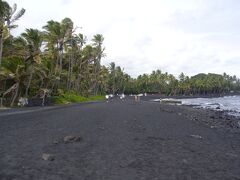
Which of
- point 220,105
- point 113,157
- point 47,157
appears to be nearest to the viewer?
point 47,157

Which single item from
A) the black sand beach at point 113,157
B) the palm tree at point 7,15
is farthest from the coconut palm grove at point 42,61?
the black sand beach at point 113,157

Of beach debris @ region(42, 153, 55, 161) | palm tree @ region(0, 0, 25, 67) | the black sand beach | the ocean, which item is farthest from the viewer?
the ocean

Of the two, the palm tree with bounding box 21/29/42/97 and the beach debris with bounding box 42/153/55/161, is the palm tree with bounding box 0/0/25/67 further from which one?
the beach debris with bounding box 42/153/55/161

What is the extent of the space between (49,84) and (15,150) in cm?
4316

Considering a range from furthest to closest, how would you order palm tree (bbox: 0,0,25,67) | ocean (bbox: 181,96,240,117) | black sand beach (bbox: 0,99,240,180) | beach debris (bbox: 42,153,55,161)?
1. ocean (bbox: 181,96,240,117)
2. palm tree (bbox: 0,0,25,67)
3. beach debris (bbox: 42,153,55,161)
4. black sand beach (bbox: 0,99,240,180)

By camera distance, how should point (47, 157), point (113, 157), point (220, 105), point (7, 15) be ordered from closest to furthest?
point (47, 157) → point (113, 157) → point (7, 15) → point (220, 105)

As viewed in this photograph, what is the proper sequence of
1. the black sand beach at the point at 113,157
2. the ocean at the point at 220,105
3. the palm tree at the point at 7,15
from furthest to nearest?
the ocean at the point at 220,105, the palm tree at the point at 7,15, the black sand beach at the point at 113,157

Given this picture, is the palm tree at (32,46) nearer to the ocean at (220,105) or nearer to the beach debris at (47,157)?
the ocean at (220,105)

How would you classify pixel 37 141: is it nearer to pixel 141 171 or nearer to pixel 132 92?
pixel 141 171

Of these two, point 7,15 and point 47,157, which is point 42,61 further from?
point 47,157

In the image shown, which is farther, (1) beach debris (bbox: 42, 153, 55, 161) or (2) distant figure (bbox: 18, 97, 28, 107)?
(2) distant figure (bbox: 18, 97, 28, 107)

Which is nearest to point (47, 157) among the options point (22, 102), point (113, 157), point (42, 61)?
point (113, 157)

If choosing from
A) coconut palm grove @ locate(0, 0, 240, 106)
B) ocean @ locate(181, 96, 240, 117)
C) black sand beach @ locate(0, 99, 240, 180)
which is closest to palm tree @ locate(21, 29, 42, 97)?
coconut palm grove @ locate(0, 0, 240, 106)

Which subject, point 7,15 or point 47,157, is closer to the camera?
point 47,157
